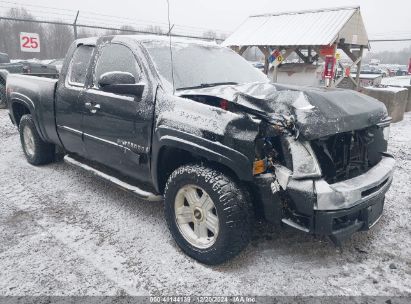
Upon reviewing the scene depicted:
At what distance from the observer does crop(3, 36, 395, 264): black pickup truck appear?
2.48 m

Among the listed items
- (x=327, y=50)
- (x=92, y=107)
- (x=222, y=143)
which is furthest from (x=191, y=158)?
(x=327, y=50)

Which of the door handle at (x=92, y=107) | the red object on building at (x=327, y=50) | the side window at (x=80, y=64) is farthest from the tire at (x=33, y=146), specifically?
the red object on building at (x=327, y=50)

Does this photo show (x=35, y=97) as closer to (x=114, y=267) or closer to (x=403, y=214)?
(x=114, y=267)

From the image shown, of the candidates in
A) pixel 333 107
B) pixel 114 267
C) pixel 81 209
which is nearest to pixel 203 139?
pixel 333 107

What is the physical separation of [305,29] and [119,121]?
33.8 feet

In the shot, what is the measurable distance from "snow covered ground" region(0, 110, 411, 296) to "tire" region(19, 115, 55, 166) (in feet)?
3.50

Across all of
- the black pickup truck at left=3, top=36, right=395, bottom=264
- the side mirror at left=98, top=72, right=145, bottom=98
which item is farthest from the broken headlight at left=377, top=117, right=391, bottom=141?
the side mirror at left=98, top=72, right=145, bottom=98

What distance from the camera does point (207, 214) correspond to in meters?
2.87

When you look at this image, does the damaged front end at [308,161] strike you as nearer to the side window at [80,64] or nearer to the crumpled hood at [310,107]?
the crumpled hood at [310,107]

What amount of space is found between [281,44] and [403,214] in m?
9.15

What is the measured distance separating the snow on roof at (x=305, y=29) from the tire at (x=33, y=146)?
8.66 metres

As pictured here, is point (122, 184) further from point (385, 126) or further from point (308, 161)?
point (385, 126)

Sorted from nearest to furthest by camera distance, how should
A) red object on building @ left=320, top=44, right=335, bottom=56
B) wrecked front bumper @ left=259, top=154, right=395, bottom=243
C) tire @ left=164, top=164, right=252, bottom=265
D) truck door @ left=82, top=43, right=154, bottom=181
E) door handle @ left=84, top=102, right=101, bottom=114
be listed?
wrecked front bumper @ left=259, top=154, right=395, bottom=243, tire @ left=164, top=164, right=252, bottom=265, truck door @ left=82, top=43, right=154, bottom=181, door handle @ left=84, top=102, right=101, bottom=114, red object on building @ left=320, top=44, right=335, bottom=56

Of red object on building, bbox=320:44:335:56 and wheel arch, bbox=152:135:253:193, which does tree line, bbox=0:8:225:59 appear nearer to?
red object on building, bbox=320:44:335:56
